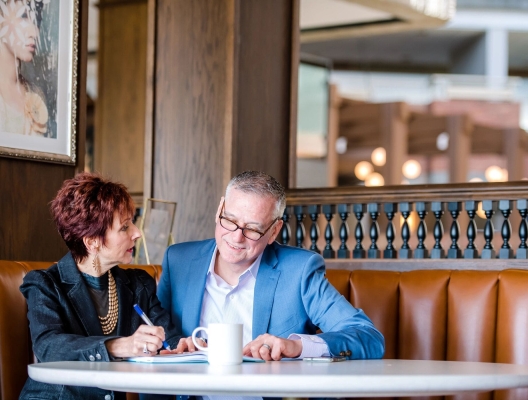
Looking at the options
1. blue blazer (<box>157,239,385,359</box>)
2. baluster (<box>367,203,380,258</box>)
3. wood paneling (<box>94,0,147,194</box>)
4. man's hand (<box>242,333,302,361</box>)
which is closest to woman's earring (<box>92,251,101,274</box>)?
blue blazer (<box>157,239,385,359</box>)

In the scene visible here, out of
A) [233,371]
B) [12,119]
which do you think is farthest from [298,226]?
[233,371]

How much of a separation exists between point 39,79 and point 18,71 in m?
0.11

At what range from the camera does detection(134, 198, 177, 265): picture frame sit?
3.94m

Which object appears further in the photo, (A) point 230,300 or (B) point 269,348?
(A) point 230,300

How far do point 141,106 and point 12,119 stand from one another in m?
4.14

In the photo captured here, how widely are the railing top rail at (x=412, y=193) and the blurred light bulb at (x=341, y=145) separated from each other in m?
4.83

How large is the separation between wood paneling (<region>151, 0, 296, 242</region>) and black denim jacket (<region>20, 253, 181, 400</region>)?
276 cm

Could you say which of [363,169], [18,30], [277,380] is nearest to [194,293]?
[277,380]

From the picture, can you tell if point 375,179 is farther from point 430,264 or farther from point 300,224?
point 430,264

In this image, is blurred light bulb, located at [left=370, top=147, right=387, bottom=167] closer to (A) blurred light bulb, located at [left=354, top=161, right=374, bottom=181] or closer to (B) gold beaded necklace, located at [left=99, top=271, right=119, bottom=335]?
(A) blurred light bulb, located at [left=354, top=161, right=374, bottom=181]

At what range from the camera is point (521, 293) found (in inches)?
114

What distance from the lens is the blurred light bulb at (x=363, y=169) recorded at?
9922 mm

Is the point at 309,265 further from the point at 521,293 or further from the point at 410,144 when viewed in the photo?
the point at 410,144

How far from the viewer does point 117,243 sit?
7.91 ft
